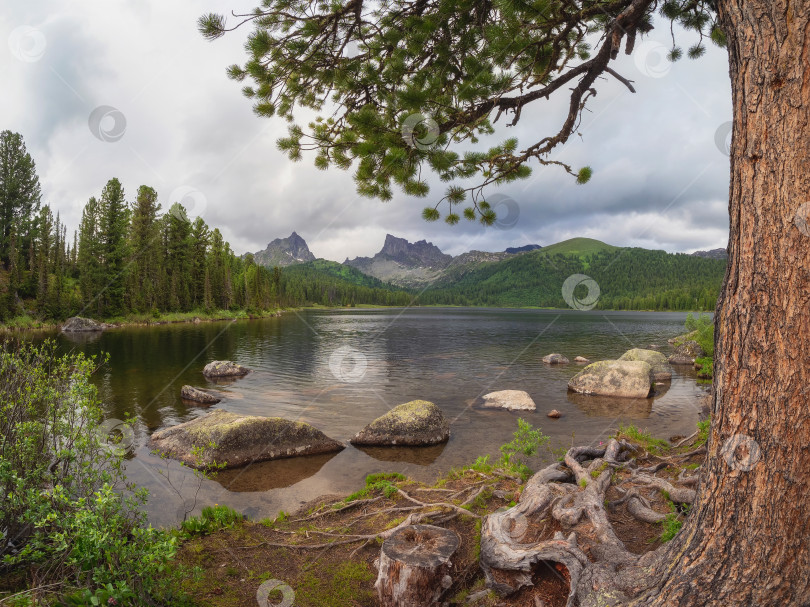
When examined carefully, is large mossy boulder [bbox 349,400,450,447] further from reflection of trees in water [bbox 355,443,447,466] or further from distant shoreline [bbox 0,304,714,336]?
distant shoreline [bbox 0,304,714,336]

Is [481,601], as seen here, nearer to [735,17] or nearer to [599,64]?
[735,17]

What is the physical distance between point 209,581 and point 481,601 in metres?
3.55

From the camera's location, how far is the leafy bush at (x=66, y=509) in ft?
12.0

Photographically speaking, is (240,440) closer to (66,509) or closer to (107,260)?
(66,509)

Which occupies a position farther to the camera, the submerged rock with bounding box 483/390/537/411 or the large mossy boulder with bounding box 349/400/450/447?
the submerged rock with bounding box 483/390/537/411

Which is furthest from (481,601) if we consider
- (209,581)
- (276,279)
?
(276,279)

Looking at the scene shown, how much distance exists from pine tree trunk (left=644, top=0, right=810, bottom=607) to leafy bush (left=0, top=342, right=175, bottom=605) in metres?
4.78

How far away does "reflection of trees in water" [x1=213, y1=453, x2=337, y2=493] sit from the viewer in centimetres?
1022

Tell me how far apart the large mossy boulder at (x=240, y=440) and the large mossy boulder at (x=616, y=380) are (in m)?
14.4

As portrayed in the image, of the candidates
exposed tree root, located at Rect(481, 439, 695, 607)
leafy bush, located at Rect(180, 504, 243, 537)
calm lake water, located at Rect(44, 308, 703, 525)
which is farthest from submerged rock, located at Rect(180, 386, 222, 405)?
exposed tree root, located at Rect(481, 439, 695, 607)

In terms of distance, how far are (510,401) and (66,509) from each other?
1623 cm

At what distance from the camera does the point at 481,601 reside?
14.7ft

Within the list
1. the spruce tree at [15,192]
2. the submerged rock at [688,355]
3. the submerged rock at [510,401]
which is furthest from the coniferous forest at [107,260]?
the submerged rock at [688,355]

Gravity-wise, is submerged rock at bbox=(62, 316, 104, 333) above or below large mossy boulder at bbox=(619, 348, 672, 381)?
above
